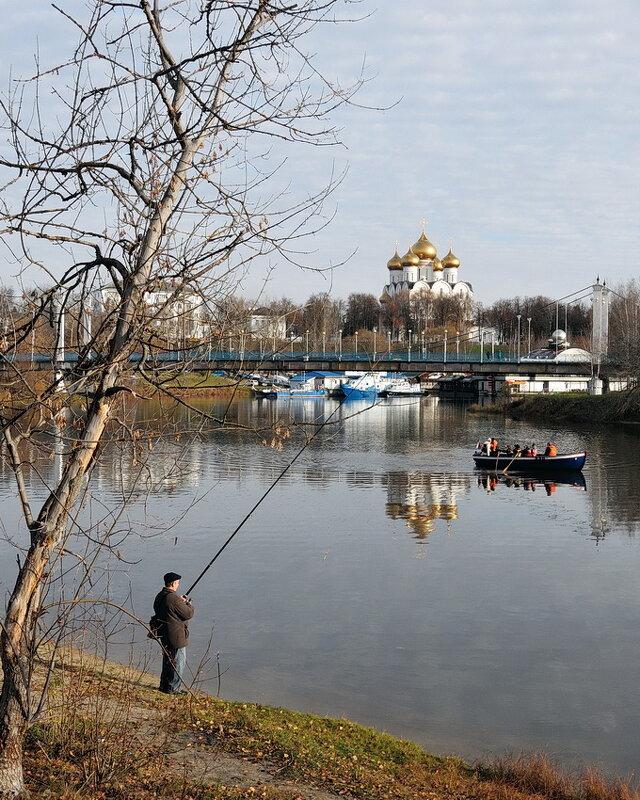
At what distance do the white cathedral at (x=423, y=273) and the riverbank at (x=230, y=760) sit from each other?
14383 cm

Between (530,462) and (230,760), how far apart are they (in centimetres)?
2908

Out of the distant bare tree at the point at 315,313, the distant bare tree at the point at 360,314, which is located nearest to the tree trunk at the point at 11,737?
the distant bare tree at the point at 315,313

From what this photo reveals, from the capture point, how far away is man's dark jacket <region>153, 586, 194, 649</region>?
958cm

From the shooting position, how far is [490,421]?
2398 inches

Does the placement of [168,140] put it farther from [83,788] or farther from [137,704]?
[137,704]

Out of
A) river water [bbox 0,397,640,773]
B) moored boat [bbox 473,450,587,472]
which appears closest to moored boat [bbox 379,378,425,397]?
moored boat [bbox 473,450,587,472]

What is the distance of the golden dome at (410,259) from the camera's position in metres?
154

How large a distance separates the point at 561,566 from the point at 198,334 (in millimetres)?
14771

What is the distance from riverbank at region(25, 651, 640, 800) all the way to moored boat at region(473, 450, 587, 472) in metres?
25.9

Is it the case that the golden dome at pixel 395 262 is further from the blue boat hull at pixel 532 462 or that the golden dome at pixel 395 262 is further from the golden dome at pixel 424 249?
the blue boat hull at pixel 532 462

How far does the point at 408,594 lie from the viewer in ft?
54.4

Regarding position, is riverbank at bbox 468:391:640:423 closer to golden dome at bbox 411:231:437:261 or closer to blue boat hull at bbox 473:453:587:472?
blue boat hull at bbox 473:453:587:472

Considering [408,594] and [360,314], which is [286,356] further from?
[360,314]

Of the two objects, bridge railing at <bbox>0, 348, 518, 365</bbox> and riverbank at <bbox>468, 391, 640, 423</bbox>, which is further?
riverbank at <bbox>468, 391, 640, 423</bbox>
